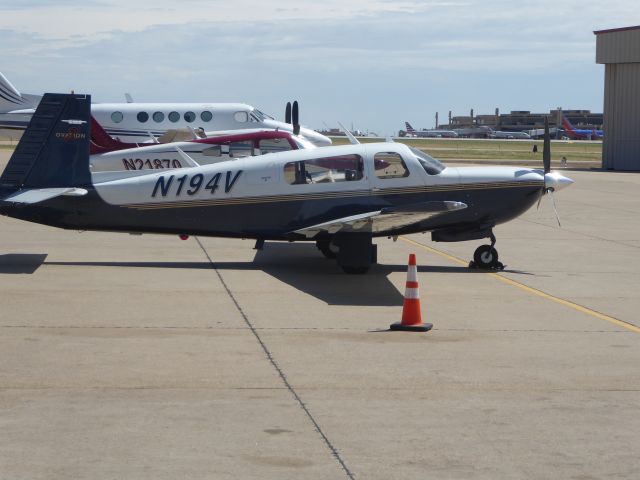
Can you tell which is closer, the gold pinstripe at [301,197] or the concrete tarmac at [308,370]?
the concrete tarmac at [308,370]

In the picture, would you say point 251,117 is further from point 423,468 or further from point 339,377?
point 423,468

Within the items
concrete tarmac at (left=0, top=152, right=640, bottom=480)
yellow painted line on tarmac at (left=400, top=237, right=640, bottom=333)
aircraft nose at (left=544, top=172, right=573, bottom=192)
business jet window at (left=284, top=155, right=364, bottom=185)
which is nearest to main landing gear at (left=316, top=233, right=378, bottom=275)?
concrete tarmac at (left=0, top=152, right=640, bottom=480)

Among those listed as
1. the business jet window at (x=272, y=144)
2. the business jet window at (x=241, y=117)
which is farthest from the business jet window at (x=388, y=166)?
the business jet window at (x=241, y=117)

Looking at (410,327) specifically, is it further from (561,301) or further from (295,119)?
(295,119)

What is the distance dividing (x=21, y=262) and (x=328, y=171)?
14.7 ft

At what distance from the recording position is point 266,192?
14.6 m

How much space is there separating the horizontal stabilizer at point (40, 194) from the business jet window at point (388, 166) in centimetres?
398

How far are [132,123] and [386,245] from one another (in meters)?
20.0

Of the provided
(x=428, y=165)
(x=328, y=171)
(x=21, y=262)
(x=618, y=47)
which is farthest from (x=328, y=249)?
(x=618, y=47)

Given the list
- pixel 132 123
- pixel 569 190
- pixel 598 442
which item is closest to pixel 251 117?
pixel 132 123

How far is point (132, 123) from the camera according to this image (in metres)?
36.5

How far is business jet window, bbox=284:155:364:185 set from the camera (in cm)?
1468

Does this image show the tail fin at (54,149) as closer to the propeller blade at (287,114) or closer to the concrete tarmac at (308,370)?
the concrete tarmac at (308,370)

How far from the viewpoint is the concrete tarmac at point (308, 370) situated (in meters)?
6.49
